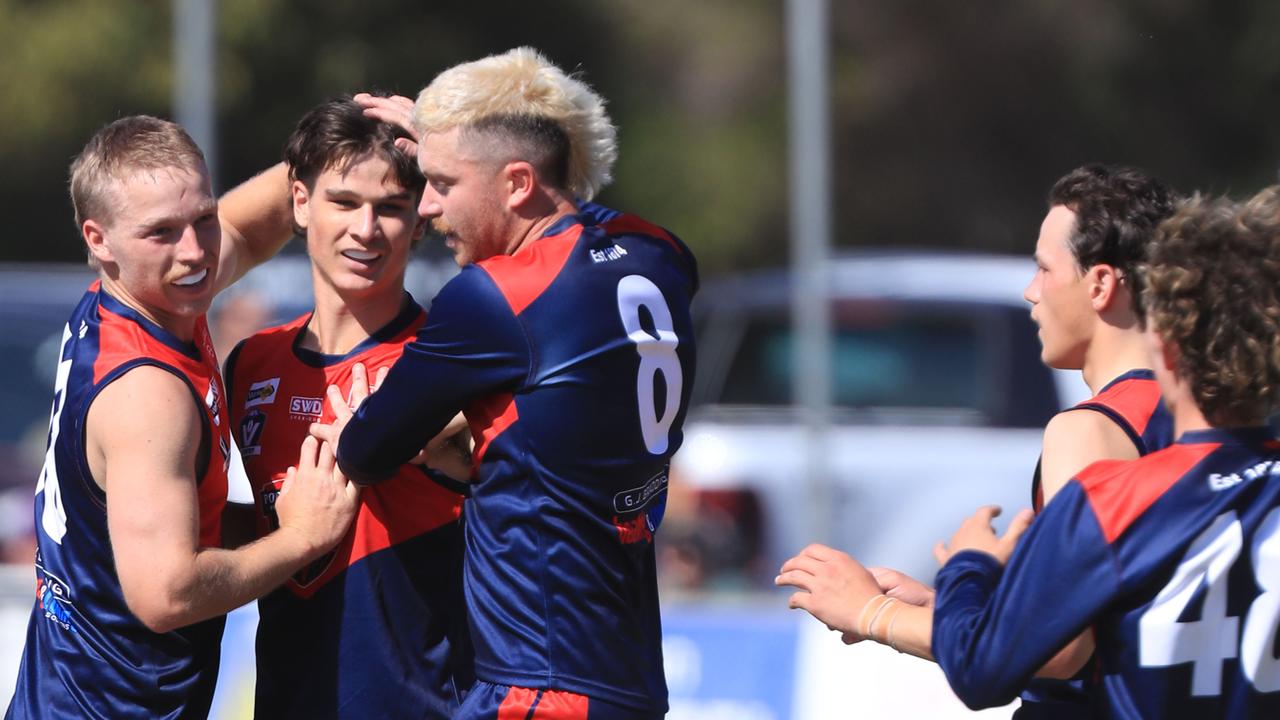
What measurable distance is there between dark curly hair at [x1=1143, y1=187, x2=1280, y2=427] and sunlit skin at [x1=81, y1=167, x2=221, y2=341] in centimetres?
186

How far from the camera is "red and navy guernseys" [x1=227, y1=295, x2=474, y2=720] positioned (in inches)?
132

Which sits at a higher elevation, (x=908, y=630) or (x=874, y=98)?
(x=874, y=98)

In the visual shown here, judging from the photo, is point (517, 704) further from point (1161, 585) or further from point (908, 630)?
point (1161, 585)

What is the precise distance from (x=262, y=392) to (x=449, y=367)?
74cm

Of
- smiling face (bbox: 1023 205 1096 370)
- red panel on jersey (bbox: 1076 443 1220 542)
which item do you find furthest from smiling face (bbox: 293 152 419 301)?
red panel on jersey (bbox: 1076 443 1220 542)

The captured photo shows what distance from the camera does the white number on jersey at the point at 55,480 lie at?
312 centimetres

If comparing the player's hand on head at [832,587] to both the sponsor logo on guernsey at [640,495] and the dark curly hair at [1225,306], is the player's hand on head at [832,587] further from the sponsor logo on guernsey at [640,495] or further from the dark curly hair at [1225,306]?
the dark curly hair at [1225,306]

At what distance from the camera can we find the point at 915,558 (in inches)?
348

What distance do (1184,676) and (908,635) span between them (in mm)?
470

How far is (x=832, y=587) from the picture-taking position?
2.89m

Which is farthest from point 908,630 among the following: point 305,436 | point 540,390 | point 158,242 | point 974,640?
point 158,242

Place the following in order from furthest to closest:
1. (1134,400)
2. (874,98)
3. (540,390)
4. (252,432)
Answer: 1. (874,98)
2. (252,432)
3. (540,390)
4. (1134,400)

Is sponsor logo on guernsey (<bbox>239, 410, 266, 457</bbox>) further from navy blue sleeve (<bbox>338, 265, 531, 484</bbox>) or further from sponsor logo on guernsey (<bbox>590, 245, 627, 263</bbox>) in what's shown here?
sponsor logo on guernsey (<bbox>590, 245, 627, 263</bbox>)

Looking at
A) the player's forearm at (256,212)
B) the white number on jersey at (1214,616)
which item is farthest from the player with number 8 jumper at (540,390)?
the white number on jersey at (1214,616)
